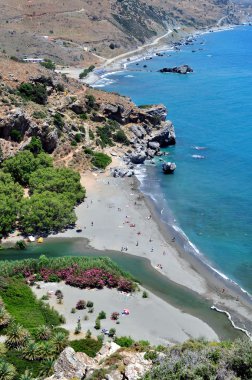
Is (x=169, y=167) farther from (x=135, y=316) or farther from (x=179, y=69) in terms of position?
(x=179, y=69)

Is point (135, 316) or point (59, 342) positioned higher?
point (59, 342)

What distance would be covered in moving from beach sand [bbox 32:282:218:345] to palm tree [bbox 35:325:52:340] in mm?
3169

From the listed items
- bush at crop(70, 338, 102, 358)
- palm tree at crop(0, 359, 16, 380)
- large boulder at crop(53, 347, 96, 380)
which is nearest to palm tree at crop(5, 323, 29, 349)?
bush at crop(70, 338, 102, 358)

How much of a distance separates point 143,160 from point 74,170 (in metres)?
15.6

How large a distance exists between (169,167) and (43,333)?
168 feet

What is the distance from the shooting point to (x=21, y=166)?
76.8 m

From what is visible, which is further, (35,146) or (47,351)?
(35,146)

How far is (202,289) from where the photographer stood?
56.1 meters

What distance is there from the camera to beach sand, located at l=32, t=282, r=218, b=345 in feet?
154

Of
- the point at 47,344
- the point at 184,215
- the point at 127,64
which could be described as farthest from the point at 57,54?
the point at 47,344

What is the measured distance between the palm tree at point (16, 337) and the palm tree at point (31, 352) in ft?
4.91

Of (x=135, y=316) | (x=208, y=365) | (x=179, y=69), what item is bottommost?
(x=179, y=69)

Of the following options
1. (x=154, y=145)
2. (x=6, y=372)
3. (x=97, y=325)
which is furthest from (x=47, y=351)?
(x=154, y=145)

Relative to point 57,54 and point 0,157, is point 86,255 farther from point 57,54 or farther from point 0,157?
point 57,54
